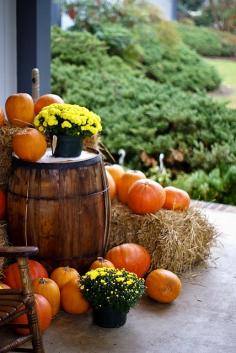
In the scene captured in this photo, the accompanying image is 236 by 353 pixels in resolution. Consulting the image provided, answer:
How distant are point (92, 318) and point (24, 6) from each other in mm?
3385

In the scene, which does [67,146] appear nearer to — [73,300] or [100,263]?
[100,263]

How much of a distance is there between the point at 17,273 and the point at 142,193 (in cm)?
108

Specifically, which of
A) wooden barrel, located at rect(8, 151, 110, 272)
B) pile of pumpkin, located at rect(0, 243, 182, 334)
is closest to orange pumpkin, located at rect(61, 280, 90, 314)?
pile of pumpkin, located at rect(0, 243, 182, 334)

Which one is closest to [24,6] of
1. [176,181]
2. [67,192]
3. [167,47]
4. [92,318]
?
[176,181]

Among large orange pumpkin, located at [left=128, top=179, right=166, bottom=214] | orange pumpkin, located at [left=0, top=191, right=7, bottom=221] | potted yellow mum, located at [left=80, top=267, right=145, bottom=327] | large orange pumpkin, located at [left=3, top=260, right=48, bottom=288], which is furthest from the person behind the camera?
large orange pumpkin, located at [left=128, top=179, right=166, bottom=214]

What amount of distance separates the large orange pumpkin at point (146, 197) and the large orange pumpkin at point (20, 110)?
89 centimetres

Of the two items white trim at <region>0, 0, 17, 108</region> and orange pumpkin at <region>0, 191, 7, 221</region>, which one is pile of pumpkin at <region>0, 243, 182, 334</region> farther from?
white trim at <region>0, 0, 17, 108</region>

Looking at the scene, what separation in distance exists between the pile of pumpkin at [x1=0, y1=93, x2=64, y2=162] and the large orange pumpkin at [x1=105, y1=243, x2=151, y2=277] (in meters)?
0.81

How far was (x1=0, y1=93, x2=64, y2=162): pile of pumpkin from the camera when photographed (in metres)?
3.82

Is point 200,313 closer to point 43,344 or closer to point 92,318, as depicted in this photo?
point 92,318

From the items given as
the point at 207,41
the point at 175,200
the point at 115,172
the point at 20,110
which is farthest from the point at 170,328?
the point at 207,41

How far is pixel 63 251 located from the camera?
153 inches

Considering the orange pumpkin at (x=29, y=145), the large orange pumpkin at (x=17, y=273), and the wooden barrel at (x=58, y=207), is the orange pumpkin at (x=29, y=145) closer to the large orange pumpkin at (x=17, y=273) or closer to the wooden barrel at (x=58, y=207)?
the wooden barrel at (x=58, y=207)

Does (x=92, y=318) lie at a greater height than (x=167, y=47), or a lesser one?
lesser
